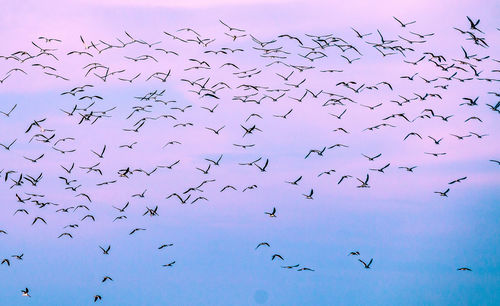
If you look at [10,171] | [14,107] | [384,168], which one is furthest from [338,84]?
[10,171]

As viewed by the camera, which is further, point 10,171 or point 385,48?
point 10,171

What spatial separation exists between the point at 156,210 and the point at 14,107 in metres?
10.9

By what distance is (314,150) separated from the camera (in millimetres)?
43656

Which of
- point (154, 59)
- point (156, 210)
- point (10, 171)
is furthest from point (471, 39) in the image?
point (10, 171)

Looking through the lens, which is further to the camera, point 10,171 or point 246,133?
point 10,171

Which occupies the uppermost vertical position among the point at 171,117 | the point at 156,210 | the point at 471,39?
the point at 471,39

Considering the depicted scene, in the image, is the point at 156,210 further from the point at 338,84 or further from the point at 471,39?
the point at 471,39

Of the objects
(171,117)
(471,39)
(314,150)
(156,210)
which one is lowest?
(156,210)

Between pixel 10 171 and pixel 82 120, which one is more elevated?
pixel 82 120

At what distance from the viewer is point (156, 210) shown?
41.8m

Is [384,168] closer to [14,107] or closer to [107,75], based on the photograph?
[107,75]

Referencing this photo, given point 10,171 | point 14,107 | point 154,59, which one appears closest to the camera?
point 14,107

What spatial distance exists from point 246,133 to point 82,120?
1177cm

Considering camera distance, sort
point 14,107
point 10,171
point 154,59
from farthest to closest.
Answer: point 10,171
point 154,59
point 14,107
